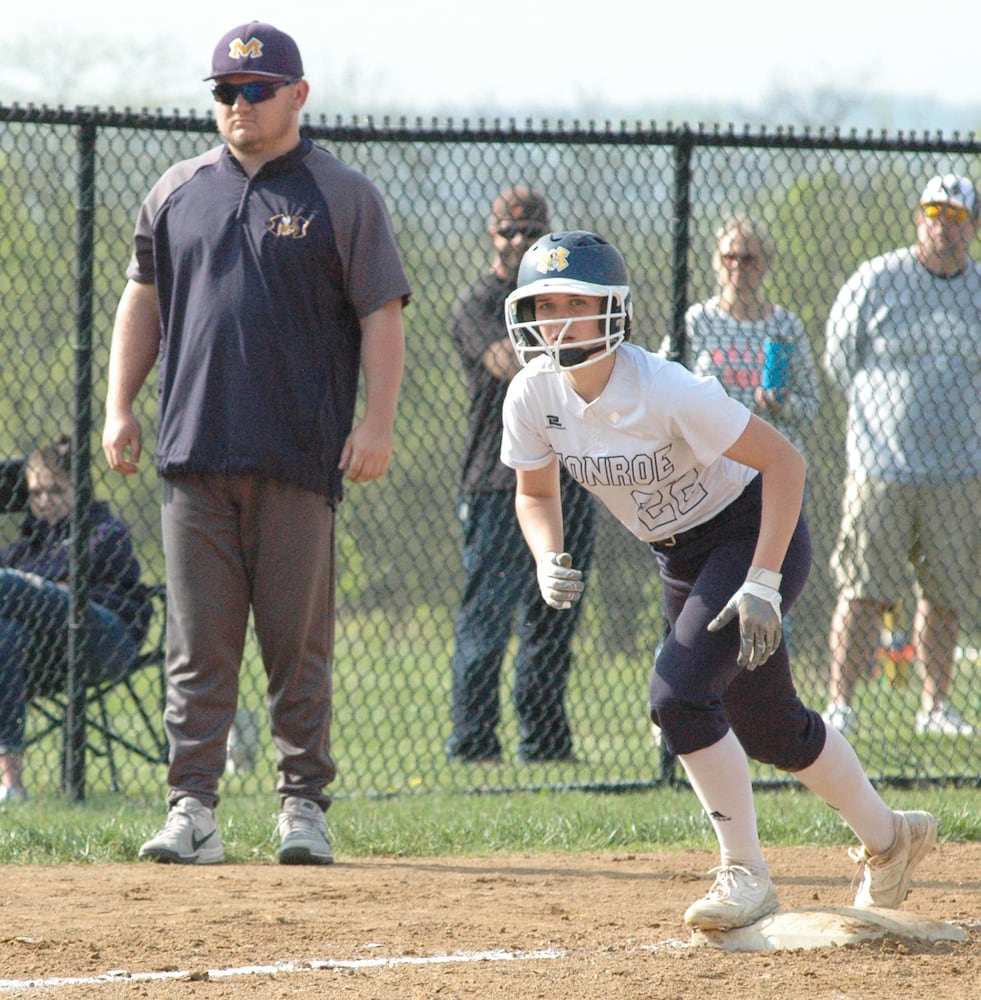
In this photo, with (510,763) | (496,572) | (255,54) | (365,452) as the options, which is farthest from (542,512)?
(510,763)

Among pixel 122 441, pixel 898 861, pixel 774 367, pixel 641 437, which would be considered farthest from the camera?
pixel 774 367

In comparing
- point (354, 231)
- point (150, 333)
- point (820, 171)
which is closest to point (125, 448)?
point (150, 333)

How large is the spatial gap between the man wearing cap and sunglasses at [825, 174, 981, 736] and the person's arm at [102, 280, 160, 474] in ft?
10.5

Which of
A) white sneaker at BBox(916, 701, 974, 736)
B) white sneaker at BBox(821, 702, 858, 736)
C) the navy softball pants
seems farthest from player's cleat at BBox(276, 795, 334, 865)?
white sneaker at BBox(916, 701, 974, 736)

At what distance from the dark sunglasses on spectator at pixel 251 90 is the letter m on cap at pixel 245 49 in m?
0.08

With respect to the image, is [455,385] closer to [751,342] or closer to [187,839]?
[751,342]

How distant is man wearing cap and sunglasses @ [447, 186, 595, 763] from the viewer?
21.6ft

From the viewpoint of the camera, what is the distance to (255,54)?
4.83m

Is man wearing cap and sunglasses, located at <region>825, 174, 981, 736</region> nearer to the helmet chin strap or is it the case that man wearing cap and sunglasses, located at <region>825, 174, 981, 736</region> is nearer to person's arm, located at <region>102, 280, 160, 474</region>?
person's arm, located at <region>102, 280, 160, 474</region>

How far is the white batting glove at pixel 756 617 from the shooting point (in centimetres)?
366

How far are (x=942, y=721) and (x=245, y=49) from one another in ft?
14.6

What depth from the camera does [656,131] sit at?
6273mm

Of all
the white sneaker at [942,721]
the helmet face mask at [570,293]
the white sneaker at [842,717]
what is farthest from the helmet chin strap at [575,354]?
the white sneaker at [942,721]

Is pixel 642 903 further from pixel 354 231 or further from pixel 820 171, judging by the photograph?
pixel 820 171
